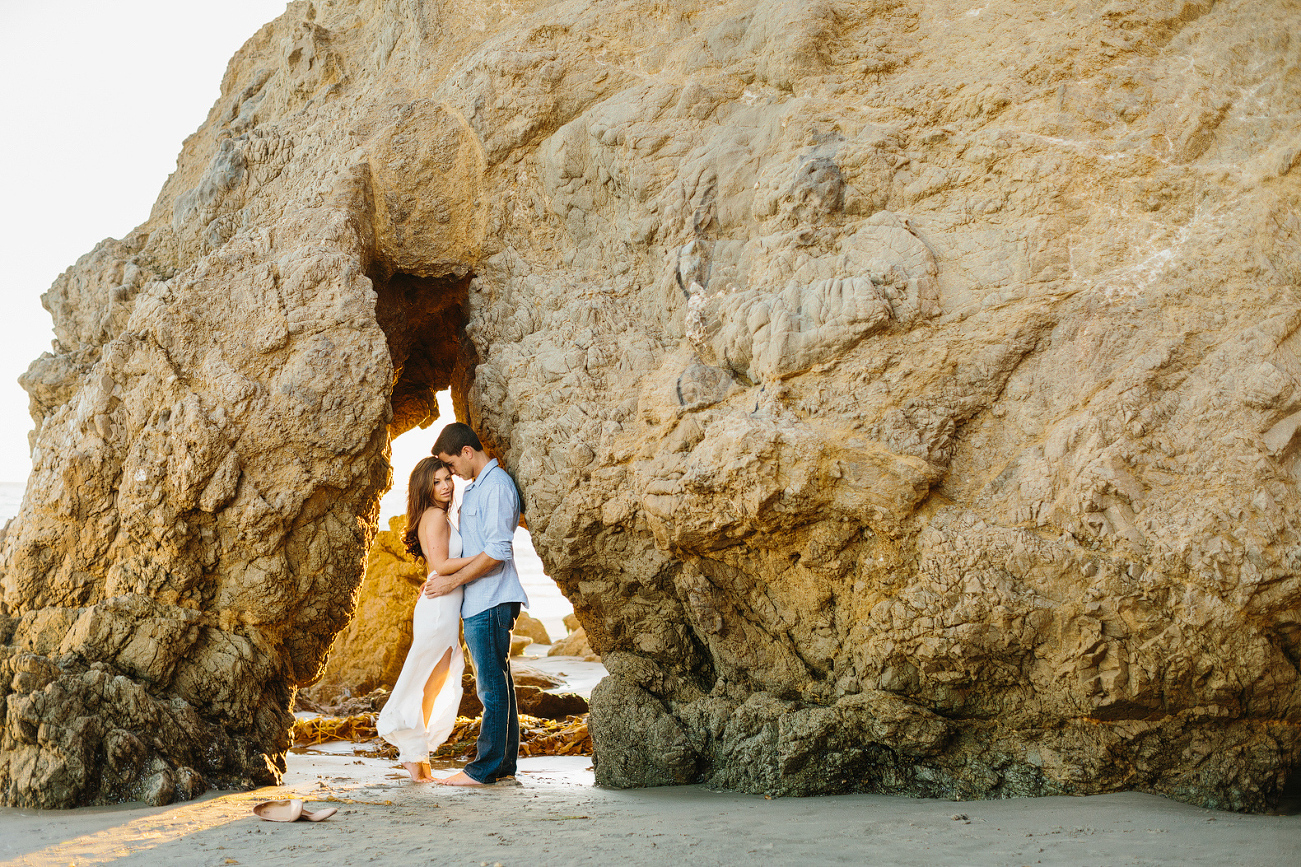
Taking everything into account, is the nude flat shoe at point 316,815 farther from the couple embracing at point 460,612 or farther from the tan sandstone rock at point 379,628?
the tan sandstone rock at point 379,628

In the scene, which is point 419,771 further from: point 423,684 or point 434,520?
point 434,520

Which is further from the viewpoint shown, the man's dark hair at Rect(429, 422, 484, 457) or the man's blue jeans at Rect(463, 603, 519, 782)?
the man's dark hair at Rect(429, 422, 484, 457)

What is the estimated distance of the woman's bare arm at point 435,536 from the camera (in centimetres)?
462

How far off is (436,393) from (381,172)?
6.57 feet

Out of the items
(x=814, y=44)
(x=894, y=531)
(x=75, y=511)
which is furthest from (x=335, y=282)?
(x=894, y=531)

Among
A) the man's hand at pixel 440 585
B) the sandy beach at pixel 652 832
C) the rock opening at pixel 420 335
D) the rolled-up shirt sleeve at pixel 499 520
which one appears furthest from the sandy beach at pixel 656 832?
the rock opening at pixel 420 335

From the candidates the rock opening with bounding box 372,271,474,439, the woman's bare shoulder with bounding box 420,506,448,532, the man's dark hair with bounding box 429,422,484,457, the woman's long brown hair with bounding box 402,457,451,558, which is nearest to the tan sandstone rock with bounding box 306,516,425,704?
the rock opening with bounding box 372,271,474,439

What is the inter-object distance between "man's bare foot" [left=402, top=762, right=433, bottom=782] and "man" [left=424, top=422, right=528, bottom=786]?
0.45ft

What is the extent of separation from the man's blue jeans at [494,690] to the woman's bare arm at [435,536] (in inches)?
13.3

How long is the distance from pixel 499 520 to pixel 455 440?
1.73ft

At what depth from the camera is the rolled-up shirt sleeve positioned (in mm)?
4418

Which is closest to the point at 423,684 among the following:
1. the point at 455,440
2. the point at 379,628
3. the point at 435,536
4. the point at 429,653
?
the point at 429,653

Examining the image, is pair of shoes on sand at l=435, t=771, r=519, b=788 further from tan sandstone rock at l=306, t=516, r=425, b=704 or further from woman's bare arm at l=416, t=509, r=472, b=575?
tan sandstone rock at l=306, t=516, r=425, b=704

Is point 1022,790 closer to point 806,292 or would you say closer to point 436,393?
point 806,292
